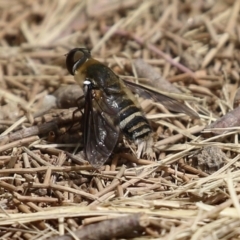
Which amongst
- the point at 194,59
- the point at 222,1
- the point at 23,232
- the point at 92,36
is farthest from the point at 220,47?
the point at 23,232

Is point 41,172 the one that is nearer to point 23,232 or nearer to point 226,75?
point 23,232

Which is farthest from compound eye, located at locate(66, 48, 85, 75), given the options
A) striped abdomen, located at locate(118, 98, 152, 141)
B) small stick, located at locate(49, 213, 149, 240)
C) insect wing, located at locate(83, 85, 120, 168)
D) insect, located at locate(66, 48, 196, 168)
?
small stick, located at locate(49, 213, 149, 240)

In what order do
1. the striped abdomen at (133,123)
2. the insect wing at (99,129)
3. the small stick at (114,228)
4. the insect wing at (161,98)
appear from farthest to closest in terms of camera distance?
the insect wing at (161,98), the striped abdomen at (133,123), the insect wing at (99,129), the small stick at (114,228)

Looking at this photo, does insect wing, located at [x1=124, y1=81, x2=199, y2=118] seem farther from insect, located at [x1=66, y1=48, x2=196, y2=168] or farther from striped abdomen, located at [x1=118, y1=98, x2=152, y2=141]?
striped abdomen, located at [x1=118, y1=98, x2=152, y2=141]

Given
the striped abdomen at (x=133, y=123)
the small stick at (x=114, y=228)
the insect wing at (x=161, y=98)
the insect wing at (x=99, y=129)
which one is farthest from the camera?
the insect wing at (x=161, y=98)

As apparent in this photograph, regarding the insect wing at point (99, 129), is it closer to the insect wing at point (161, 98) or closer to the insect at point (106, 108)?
the insect at point (106, 108)

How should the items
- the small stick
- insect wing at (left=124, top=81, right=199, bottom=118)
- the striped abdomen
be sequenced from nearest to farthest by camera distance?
1. the small stick
2. the striped abdomen
3. insect wing at (left=124, top=81, right=199, bottom=118)

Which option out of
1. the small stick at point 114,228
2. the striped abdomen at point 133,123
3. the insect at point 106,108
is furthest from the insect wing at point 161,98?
the small stick at point 114,228
